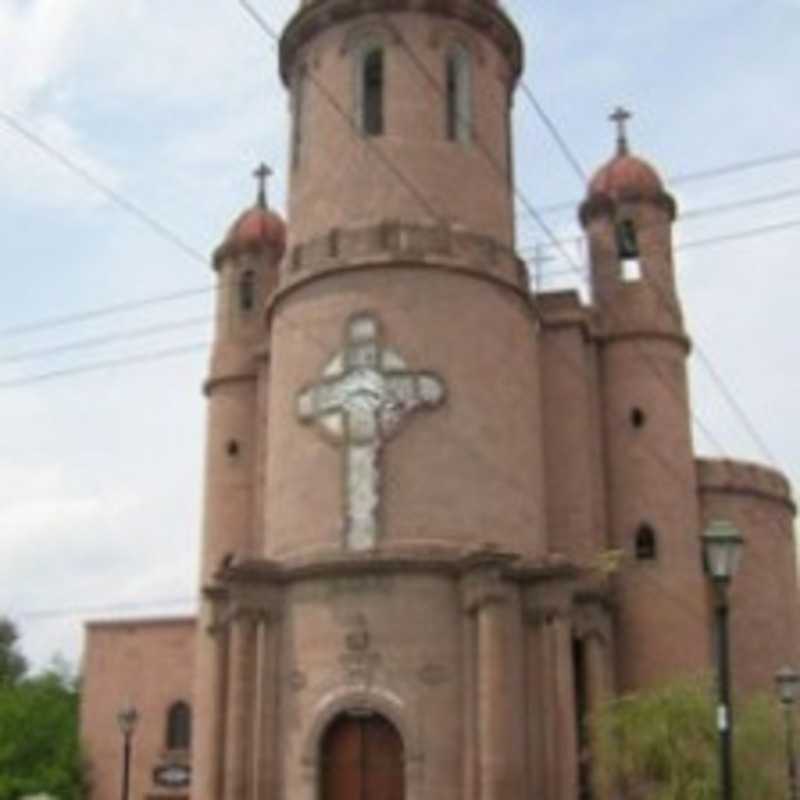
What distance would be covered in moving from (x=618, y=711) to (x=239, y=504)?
14195 millimetres

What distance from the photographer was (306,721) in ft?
100

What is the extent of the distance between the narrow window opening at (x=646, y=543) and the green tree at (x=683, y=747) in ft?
26.6

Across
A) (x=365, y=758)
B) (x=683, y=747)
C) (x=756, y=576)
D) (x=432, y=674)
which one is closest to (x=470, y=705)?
(x=432, y=674)

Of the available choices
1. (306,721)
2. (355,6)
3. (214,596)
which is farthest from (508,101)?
(306,721)

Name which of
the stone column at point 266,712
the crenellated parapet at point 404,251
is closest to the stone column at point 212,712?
the stone column at point 266,712

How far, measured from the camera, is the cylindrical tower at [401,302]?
1256 inches

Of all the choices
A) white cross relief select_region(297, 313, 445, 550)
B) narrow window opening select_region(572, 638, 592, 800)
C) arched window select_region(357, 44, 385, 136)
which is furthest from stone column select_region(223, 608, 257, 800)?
arched window select_region(357, 44, 385, 136)

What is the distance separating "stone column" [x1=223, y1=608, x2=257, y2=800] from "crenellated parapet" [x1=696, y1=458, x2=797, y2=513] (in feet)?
43.9

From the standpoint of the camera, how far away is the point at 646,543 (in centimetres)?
3684

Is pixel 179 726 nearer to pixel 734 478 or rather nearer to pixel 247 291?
pixel 247 291

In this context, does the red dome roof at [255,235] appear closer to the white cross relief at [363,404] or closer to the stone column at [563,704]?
the white cross relief at [363,404]

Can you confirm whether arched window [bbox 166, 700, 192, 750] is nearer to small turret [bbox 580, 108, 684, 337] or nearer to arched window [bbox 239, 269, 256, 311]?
arched window [bbox 239, 269, 256, 311]

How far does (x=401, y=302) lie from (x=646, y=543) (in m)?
8.82

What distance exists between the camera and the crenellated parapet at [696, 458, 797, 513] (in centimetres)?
3931
